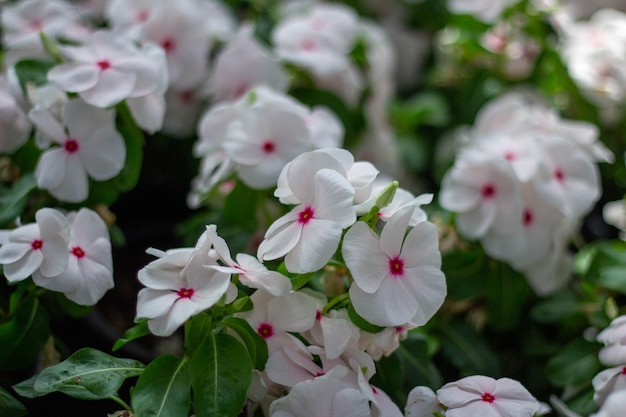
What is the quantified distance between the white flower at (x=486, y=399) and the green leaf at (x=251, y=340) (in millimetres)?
175

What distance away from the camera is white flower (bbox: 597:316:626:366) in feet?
2.52

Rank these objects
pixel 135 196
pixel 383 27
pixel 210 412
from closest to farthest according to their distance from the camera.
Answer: pixel 210 412 → pixel 135 196 → pixel 383 27

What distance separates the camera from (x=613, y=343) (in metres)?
0.79

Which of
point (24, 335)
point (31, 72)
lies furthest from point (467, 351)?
point (31, 72)

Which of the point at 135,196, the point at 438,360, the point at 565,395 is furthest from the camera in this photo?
the point at 135,196

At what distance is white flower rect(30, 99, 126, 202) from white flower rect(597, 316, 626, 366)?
0.60 meters

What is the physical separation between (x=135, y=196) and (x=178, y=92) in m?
0.33

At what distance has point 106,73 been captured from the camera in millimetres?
895

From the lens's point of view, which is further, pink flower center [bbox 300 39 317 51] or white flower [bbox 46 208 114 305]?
pink flower center [bbox 300 39 317 51]

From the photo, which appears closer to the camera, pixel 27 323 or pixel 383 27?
pixel 27 323

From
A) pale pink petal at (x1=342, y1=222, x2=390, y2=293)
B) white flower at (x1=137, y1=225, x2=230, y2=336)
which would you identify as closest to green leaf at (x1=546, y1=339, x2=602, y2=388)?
pale pink petal at (x1=342, y1=222, x2=390, y2=293)

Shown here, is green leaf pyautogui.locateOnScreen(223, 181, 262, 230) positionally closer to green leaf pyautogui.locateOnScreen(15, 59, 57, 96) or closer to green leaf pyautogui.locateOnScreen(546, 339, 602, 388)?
green leaf pyautogui.locateOnScreen(15, 59, 57, 96)

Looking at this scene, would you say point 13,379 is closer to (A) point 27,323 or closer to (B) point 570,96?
(A) point 27,323

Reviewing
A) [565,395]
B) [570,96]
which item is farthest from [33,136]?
[570,96]
